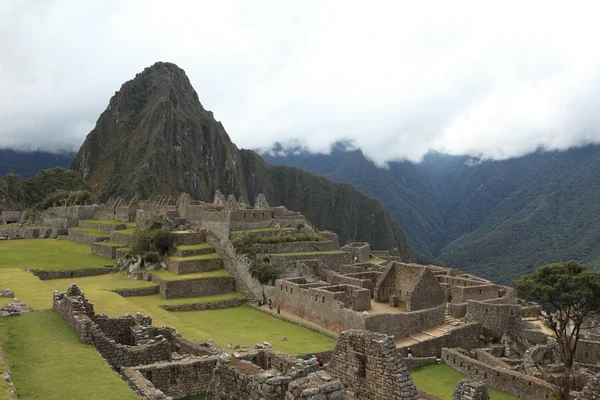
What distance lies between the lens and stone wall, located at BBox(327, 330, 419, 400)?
691 centimetres

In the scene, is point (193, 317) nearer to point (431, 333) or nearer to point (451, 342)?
point (431, 333)

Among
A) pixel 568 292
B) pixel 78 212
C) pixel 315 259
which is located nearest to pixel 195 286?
pixel 315 259

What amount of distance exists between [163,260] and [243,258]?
5.58 m

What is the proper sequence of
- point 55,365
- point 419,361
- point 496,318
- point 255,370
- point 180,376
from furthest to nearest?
point 496,318
point 419,361
point 180,376
point 55,365
point 255,370

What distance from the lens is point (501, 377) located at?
18.5m

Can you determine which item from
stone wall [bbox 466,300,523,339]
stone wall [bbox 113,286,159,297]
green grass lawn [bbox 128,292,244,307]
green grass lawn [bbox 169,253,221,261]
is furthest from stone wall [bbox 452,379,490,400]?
green grass lawn [bbox 169,253,221,261]

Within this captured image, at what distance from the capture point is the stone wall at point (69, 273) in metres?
26.3

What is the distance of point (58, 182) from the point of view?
10719 cm

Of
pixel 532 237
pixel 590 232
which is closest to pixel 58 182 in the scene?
pixel 532 237

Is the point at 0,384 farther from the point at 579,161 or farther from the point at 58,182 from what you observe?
the point at 579,161

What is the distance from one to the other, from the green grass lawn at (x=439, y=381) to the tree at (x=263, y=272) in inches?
398

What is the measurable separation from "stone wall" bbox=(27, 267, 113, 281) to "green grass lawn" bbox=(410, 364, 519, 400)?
2020cm

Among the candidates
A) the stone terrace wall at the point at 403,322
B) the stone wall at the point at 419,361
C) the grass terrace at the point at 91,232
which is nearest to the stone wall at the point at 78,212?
the grass terrace at the point at 91,232

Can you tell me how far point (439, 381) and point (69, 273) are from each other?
70.8 feet
